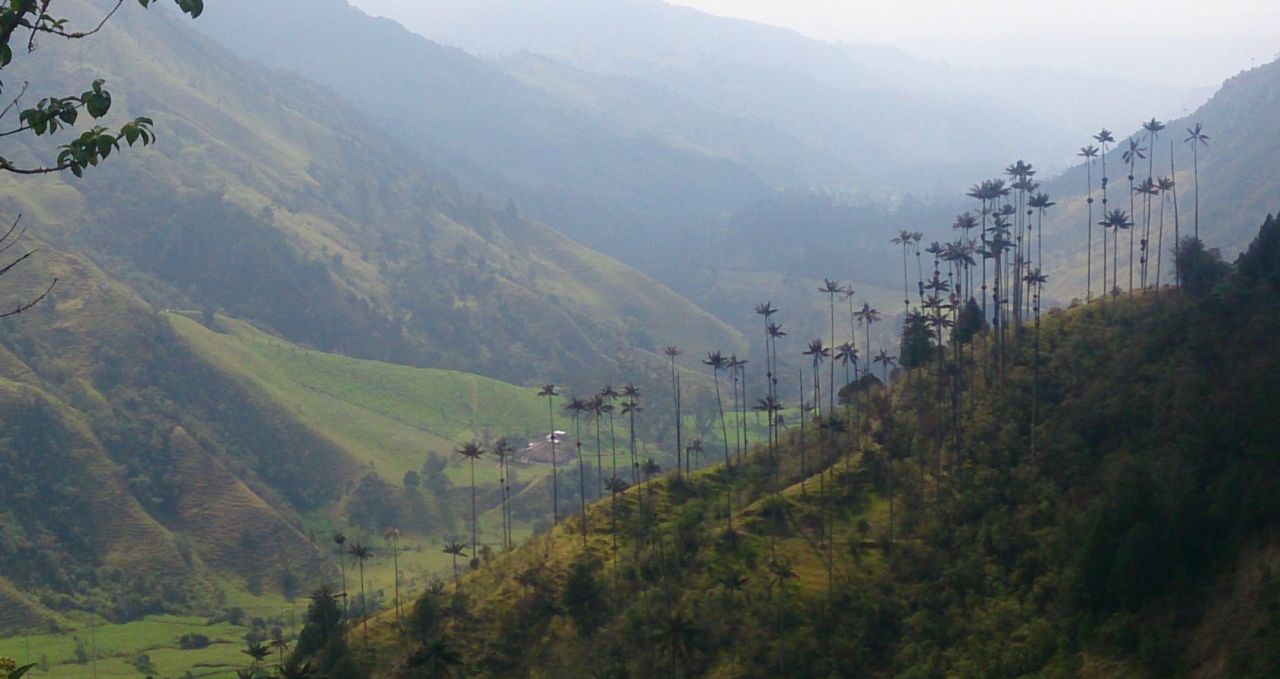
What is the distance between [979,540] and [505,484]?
9506 centimetres

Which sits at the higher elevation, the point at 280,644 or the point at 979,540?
the point at 979,540

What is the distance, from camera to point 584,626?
7150 cm

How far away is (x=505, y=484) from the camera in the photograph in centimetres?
15575

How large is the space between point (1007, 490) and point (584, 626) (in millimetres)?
27085

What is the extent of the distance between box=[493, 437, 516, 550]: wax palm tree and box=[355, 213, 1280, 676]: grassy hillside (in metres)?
7.88

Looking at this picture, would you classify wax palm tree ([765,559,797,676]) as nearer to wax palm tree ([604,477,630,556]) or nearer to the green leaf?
wax palm tree ([604,477,630,556])

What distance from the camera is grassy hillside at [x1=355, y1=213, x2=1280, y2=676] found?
180 ft

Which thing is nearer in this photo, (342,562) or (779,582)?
(779,582)

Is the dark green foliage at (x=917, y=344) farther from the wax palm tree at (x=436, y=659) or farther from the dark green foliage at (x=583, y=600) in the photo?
the wax palm tree at (x=436, y=659)

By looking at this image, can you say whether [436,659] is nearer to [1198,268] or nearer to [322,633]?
[322,633]

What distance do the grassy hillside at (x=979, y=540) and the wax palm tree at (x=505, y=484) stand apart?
7.88 m

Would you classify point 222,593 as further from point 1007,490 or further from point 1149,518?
point 1149,518

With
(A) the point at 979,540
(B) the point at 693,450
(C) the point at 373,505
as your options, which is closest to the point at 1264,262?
(A) the point at 979,540

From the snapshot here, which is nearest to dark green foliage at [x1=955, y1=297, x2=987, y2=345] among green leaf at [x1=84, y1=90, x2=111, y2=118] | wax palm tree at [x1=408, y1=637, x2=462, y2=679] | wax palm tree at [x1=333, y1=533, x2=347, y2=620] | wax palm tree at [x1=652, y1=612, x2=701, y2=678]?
wax palm tree at [x1=652, y1=612, x2=701, y2=678]
